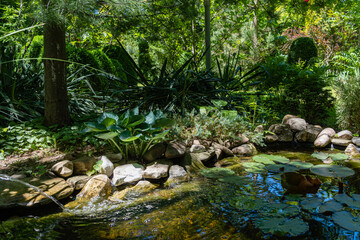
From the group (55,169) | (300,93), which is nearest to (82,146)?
(55,169)

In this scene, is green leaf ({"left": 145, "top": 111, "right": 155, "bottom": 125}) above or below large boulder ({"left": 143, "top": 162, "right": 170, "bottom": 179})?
above

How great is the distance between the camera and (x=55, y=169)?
83.1 inches

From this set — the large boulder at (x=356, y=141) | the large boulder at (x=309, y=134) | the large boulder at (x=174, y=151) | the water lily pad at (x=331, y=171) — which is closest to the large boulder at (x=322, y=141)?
the large boulder at (x=309, y=134)

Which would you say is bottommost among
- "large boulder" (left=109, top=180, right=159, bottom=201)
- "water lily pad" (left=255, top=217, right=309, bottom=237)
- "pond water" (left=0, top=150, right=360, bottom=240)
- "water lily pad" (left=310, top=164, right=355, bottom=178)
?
"large boulder" (left=109, top=180, right=159, bottom=201)

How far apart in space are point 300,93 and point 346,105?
75 cm

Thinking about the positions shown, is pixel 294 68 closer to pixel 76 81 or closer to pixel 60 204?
pixel 76 81

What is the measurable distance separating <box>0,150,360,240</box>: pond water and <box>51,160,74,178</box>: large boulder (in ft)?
1.62

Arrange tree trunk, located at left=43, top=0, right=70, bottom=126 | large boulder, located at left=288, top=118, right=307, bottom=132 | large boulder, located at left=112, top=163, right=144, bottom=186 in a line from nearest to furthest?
1. large boulder, located at left=112, top=163, right=144, bottom=186
2. tree trunk, located at left=43, top=0, right=70, bottom=126
3. large boulder, located at left=288, top=118, right=307, bottom=132

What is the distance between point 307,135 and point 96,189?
9.96 ft

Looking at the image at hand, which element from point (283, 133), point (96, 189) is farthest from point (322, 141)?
point (96, 189)

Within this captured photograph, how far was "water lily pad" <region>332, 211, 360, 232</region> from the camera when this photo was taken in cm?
115

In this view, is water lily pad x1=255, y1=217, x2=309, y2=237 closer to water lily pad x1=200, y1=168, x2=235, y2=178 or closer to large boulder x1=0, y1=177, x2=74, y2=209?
water lily pad x1=200, y1=168, x2=235, y2=178

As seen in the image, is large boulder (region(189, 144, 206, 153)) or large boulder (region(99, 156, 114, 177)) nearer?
large boulder (region(99, 156, 114, 177))

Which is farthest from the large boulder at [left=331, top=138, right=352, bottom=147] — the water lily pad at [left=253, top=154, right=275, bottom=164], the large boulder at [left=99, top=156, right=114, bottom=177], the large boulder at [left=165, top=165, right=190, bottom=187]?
the large boulder at [left=99, top=156, right=114, bottom=177]
